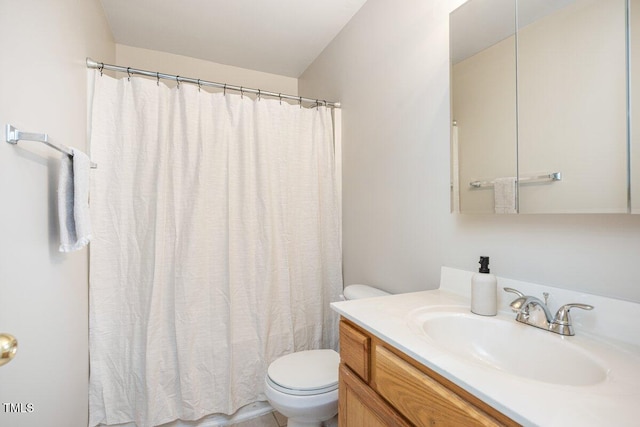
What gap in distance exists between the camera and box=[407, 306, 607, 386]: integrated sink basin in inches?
27.7

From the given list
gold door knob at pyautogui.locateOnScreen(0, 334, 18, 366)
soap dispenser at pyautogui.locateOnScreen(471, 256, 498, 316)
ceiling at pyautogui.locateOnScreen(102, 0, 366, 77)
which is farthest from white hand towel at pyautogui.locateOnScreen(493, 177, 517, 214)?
ceiling at pyautogui.locateOnScreen(102, 0, 366, 77)

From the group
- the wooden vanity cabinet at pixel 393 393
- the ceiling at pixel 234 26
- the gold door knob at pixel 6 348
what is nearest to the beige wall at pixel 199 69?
the ceiling at pixel 234 26

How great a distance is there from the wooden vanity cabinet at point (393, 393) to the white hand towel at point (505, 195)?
611 millimetres

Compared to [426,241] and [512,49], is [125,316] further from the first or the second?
[512,49]

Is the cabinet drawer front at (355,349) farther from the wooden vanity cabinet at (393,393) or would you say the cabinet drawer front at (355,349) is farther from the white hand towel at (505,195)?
the white hand towel at (505,195)

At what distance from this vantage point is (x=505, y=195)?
1.00 meters

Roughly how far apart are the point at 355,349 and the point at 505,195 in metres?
0.73

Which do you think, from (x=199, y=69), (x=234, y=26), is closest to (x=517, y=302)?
(x=234, y=26)

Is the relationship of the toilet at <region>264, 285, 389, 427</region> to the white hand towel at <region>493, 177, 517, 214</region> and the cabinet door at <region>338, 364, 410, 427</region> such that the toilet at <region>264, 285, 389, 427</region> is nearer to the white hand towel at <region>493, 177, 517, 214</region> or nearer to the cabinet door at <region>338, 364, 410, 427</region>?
the cabinet door at <region>338, 364, 410, 427</region>

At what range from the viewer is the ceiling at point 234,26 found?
179 centimetres

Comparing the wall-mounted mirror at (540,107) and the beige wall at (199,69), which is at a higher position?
the beige wall at (199,69)

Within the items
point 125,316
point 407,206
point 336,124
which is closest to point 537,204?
point 407,206

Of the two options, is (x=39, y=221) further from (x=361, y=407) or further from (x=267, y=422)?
(x=267, y=422)

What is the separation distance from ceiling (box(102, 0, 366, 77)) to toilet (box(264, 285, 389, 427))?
2.09m
